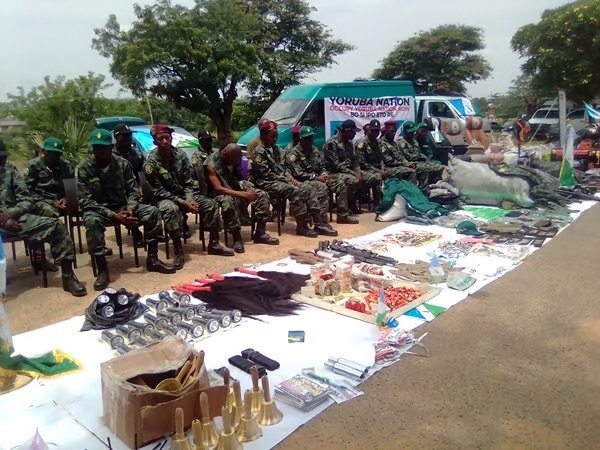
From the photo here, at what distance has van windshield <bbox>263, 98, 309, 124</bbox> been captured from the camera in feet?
37.1

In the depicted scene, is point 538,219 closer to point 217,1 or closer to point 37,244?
point 37,244

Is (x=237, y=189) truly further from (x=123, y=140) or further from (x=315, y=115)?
(x=315, y=115)

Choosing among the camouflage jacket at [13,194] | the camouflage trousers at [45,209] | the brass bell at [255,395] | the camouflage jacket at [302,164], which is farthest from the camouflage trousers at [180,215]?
the brass bell at [255,395]

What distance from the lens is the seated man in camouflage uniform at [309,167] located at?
7379mm

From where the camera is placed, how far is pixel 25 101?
15.8m

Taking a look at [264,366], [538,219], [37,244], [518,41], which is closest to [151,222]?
[37,244]

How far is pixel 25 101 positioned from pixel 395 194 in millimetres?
13020

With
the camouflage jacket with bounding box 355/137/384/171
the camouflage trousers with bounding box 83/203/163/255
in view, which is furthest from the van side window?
the camouflage trousers with bounding box 83/203/163/255

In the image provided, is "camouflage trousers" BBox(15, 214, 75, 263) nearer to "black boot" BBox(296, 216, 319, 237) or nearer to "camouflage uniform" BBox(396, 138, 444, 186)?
"black boot" BBox(296, 216, 319, 237)

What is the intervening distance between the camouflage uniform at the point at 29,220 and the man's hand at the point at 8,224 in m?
0.07

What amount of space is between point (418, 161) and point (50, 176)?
6596 mm

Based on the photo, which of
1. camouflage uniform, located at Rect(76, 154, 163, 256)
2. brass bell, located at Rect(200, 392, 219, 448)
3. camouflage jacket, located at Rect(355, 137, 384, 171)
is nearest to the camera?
brass bell, located at Rect(200, 392, 219, 448)

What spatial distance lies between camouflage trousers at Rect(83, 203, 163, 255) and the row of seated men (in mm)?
1969

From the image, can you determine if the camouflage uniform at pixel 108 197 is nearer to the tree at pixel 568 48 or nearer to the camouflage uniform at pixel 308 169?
the camouflage uniform at pixel 308 169
